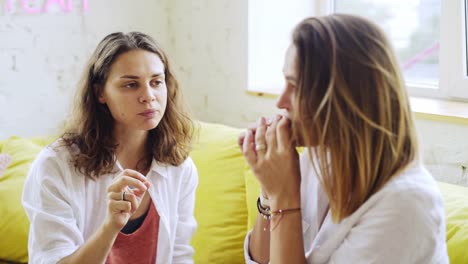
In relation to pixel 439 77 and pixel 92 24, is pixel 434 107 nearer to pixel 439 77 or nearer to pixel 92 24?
pixel 439 77

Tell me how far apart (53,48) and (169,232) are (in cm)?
133

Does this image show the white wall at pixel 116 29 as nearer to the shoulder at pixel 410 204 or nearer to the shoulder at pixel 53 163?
the shoulder at pixel 53 163

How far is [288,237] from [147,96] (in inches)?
21.9

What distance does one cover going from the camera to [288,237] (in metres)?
1.31

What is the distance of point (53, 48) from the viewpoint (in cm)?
276

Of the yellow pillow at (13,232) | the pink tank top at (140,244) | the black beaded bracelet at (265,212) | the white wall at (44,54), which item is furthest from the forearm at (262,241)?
the white wall at (44,54)

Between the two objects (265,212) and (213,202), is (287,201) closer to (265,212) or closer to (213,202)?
(265,212)

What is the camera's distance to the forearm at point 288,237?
4.27ft

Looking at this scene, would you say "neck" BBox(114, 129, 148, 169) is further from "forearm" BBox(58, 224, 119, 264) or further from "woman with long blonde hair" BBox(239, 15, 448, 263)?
"woman with long blonde hair" BBox(239, 15, 448, 263)

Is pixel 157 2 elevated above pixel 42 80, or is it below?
above

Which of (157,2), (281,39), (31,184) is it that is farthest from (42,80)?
(31,184)

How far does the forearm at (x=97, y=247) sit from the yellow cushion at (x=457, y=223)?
789mm

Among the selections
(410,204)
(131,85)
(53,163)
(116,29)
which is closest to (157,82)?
(131,85)

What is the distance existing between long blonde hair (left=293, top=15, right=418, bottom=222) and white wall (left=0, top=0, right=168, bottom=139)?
175 centimetres
